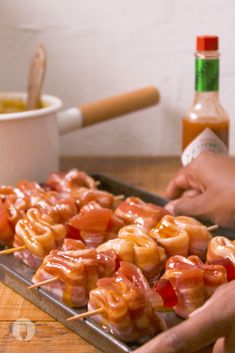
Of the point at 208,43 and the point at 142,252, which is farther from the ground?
the point at 208,43

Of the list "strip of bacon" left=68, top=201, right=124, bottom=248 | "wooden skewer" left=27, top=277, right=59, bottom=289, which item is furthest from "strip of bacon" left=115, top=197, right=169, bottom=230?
"wooden skewer" left=27, top=277, right=59, bottom=289

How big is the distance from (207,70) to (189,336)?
700mm

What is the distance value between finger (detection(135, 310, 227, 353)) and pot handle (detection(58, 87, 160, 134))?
0.94 m

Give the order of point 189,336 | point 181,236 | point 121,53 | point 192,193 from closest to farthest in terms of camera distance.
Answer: point 189,336 → point 181,236 → point 192,193 → point 121,53

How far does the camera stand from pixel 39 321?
3.94ft

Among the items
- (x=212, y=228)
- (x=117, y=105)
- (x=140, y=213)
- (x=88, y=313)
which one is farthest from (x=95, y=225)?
(x=117, y=105)

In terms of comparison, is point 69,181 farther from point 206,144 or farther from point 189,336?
point 189,336

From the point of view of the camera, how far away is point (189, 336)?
36.6 inches

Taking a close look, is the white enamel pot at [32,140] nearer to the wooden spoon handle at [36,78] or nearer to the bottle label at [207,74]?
the wooden spoon handle at [36,78]

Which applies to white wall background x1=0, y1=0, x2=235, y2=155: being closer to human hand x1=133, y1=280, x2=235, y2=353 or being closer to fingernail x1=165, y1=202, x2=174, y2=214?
fingernail x1=165, y1=202, x2=174, y2=214

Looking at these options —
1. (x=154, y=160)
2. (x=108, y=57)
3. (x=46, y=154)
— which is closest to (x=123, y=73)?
(x=108, y=57)

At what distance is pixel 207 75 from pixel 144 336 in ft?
1.94

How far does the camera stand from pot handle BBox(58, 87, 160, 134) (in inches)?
72.8

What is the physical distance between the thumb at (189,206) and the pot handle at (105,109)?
41cm
